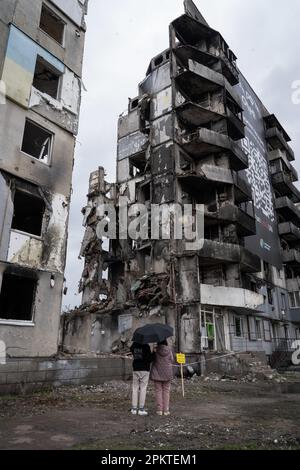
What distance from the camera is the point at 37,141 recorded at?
1497 cm

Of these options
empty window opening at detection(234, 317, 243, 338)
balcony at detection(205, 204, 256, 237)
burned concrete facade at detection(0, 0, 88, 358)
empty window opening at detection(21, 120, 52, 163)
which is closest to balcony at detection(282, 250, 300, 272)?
balcony at detection(205, 204, 256, 237)

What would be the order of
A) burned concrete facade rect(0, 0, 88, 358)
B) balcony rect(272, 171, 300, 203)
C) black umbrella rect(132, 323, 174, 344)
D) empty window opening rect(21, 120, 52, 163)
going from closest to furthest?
1. black umbrella rect(132, 323, 174, 344)
2. burned concrete facade rect(0, 0, 88, 358)
3. empty window opening rect(21, 120, 52, 163)
4. balcony rect(272, 171, 300, 203)

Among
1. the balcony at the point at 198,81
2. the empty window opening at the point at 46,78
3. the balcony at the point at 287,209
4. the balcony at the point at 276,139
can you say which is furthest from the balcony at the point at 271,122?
the empty window opening at the point at 46,78

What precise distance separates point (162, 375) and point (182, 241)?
18890 millimetres

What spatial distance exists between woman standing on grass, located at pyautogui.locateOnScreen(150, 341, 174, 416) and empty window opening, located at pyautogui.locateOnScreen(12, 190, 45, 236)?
26.0 ft

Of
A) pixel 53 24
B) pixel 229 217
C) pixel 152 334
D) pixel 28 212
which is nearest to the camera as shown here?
pixel 152 334

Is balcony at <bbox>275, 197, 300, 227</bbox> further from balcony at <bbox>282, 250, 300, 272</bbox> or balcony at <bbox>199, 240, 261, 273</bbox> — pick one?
balcony at <bbox>199, 240, 261, 273</bbox>

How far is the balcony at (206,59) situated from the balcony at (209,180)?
10.8 m

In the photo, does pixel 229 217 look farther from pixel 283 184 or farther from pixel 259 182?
pixel 283 184

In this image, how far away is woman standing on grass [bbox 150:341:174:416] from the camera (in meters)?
7.56

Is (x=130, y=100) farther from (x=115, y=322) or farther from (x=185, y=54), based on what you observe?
(x=115, y=322)

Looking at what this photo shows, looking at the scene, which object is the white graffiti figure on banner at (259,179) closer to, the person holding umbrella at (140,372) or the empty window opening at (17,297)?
the empty window opening at (17,297)

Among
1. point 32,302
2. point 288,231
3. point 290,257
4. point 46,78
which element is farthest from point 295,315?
point 46,78

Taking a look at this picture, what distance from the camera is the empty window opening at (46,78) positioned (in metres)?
15.4
